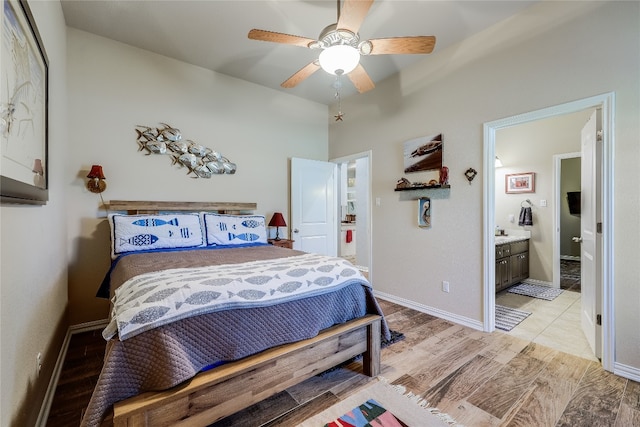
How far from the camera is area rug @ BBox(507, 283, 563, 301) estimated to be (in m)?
3.77

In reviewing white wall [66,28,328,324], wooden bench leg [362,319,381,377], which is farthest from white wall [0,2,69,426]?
wooden bench leg [362,319,381,377]

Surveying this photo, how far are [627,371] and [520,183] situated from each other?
323cm

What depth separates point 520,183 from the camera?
4.51 meters

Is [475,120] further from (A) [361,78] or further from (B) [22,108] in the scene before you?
(B) [22,108]

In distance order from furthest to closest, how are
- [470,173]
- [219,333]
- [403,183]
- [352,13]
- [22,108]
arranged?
[403,183] → [470,173] → [352,13] → [219,333] → [22,108]

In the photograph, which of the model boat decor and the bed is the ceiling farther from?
Result: the bed

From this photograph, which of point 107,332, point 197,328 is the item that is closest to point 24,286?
point 107,332

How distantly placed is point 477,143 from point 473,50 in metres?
0.98

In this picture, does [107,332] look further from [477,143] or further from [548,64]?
[548,64]

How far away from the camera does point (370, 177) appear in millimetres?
3920

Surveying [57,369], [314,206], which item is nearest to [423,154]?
[314,206]

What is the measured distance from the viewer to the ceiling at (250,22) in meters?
2.40

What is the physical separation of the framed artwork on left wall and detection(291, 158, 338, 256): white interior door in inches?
111

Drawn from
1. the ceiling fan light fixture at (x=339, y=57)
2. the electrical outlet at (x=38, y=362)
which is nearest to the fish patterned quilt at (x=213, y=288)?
the electrical outlet at (x=38, y=362)
